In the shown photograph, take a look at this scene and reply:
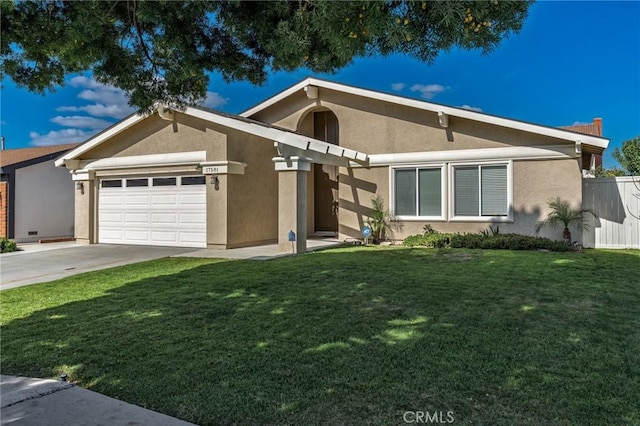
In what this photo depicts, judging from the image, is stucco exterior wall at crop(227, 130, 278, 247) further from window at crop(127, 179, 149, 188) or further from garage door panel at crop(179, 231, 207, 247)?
window at crop(127, 179, 149, 188)

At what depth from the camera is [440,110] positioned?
1323 cm

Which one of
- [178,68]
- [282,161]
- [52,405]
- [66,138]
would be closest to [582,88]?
[282,161]

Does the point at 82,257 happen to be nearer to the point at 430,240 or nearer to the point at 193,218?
the point at 193,218

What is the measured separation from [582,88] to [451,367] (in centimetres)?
2626

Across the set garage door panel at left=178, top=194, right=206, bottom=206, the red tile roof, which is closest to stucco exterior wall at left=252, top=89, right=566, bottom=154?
garage door panel at left=178, top=194, right=206, bottom=206

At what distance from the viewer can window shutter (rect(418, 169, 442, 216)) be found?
13938mm

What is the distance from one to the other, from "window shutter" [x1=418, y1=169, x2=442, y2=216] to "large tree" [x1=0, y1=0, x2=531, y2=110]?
8.78 meters

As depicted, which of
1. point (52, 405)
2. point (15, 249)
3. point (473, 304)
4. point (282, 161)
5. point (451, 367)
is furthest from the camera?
point (15, 249)

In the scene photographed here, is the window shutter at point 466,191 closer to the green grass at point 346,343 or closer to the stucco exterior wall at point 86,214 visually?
the green grass at point 346,343

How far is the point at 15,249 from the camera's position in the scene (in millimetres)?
14273

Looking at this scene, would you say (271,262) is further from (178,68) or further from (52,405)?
(52,405)

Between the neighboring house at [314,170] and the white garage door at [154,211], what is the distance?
0.15ft

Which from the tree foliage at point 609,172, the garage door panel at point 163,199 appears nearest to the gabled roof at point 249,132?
the garage door panel at point 163,199

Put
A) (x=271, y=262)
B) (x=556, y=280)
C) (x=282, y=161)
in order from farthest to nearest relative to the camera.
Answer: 1. (x=282, y=161)
2. (x=271, y=262)
3. (x=556, y=280)
